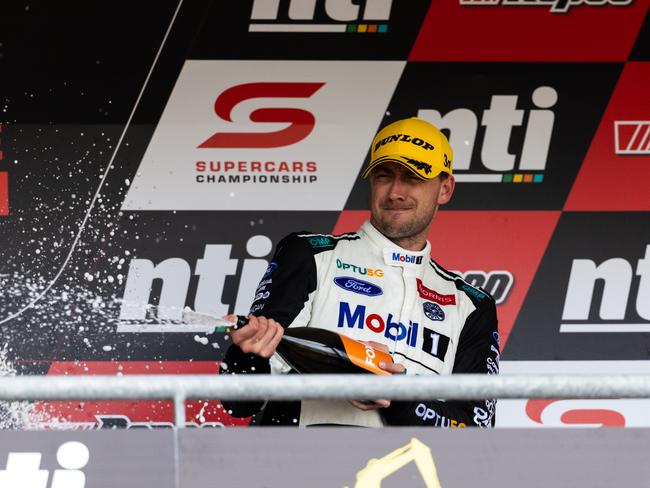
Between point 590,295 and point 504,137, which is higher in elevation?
point 504,137

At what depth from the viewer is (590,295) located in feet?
11.4

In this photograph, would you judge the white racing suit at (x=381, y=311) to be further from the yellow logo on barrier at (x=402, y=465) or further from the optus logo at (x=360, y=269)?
the yellow logo on barrier at (x=402, y=465)

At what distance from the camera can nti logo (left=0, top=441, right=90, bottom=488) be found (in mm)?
1514

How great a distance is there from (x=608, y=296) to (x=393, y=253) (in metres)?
1.13

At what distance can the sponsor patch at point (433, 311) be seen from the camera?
8.48ft

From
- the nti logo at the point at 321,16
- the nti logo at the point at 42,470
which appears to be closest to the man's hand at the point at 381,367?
the nti logo at the point at 42,470

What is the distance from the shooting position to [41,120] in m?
3.40

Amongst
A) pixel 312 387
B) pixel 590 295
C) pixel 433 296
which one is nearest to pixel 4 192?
pixel 433 296

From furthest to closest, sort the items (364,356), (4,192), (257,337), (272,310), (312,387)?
(4,192) < (272,310) < (364,356) < (257,337) < (312,387)

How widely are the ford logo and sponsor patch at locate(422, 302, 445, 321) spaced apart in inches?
4.4

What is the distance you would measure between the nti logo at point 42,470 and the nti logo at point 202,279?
1891mm

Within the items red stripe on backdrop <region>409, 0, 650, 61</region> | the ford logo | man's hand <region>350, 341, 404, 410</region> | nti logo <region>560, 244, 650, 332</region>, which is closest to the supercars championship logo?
red stripe on backdrop <region>409, 0, 650, 61</region>

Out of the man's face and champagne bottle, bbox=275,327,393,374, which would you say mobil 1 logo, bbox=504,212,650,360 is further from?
champagne bottle, bbox=275,327,393,374

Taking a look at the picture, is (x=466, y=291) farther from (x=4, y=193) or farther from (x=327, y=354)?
(x=4, y=193)
